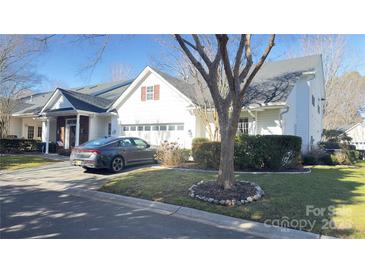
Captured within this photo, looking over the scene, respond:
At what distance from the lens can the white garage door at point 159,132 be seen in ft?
51.9

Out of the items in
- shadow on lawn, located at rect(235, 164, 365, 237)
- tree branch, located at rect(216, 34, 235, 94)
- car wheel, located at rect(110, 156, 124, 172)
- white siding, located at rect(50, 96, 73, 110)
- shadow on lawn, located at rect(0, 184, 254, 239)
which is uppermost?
white siding, located at rect(50, 96, 73, 110)

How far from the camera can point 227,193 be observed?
644cm

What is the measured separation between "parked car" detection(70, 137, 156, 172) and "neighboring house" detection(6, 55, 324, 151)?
428cm

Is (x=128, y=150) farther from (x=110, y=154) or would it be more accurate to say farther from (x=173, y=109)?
(x=173, y=109)

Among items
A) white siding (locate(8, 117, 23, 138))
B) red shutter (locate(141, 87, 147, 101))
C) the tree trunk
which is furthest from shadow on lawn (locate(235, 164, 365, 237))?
white siding (locate(8, 117, 23, 138))

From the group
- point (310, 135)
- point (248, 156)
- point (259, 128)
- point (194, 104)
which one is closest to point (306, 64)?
point (310, 135)

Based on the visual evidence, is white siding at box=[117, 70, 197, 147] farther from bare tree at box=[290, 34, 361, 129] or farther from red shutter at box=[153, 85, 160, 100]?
Result: bare tree at box=[290, 34, 361, 129]

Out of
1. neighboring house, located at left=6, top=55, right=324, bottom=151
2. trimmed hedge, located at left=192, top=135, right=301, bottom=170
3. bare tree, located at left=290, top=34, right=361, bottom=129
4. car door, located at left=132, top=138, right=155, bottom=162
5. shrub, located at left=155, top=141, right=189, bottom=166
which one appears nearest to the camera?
trimmed hedge, located at left=192, top=135, right=301, bottom=170

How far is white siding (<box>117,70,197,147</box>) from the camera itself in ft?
51.3

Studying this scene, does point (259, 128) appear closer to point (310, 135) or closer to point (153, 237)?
point (310, 135)

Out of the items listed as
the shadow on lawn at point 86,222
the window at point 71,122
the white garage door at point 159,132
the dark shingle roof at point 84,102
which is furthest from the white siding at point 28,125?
the shadow on lawn at point 86,222

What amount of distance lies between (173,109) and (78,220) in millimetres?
11800

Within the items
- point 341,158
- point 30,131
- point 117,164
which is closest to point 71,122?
point 30,131

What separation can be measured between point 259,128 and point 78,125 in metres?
12.2
